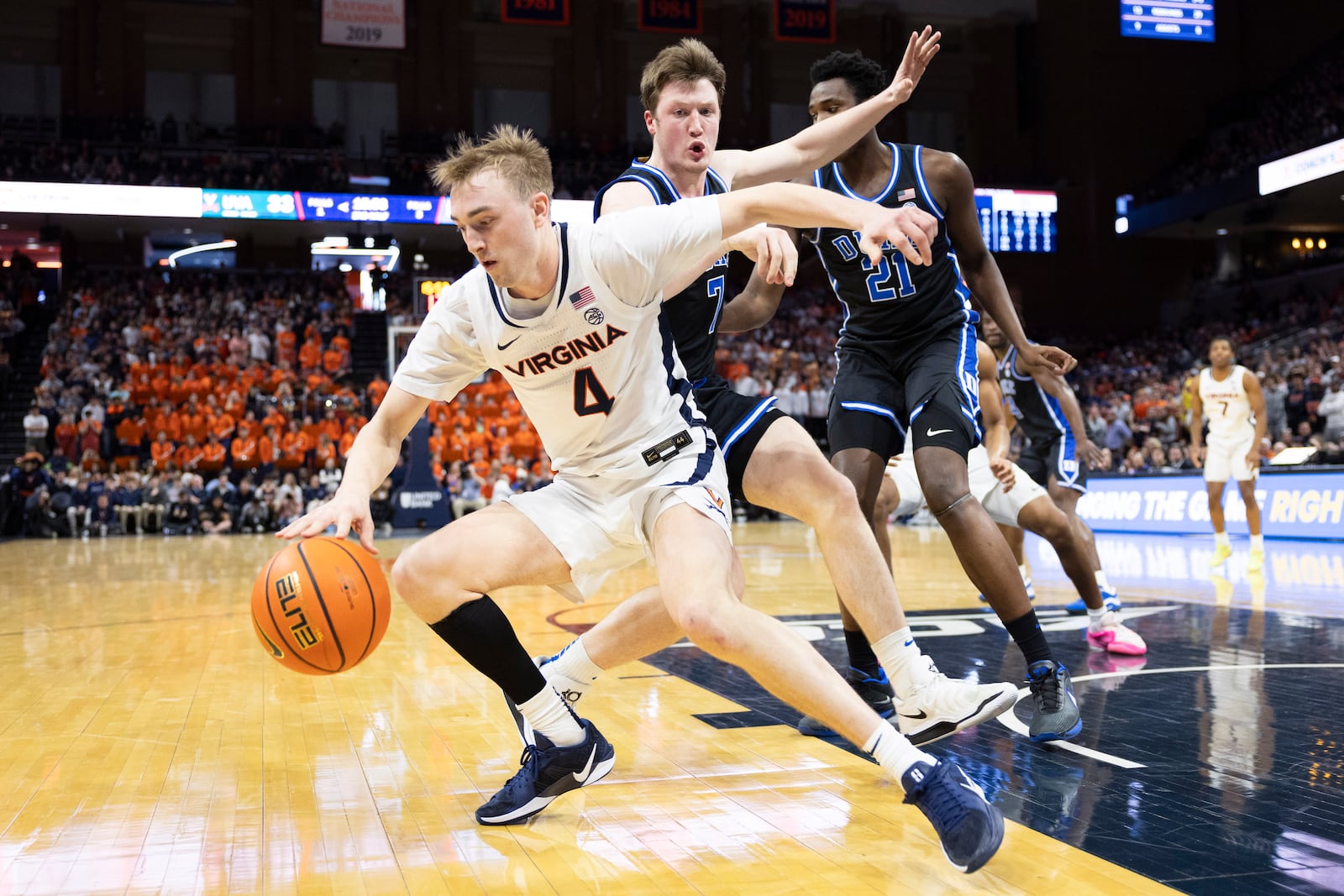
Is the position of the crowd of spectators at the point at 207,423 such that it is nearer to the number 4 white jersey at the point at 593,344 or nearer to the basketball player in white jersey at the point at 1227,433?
the basketball player in white jersey at the point at 1227,433

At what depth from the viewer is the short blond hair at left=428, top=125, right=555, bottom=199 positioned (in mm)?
3004

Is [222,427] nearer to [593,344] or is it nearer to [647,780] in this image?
[647,780]

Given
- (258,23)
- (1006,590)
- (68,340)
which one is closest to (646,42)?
(258,23)

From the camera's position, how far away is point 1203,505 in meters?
14.2

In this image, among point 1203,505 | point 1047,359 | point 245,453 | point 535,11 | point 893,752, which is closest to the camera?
point 893,752

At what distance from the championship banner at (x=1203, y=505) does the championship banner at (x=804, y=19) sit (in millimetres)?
14790

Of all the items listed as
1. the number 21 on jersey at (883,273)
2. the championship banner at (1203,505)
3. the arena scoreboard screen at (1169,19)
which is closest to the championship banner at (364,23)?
the arena scoreboard screen at (1169,19)

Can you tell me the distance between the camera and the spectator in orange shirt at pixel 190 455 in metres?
20.4

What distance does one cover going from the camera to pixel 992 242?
28.1 metres

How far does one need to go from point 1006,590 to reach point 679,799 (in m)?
1.45

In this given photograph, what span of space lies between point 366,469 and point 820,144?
1.97 meters

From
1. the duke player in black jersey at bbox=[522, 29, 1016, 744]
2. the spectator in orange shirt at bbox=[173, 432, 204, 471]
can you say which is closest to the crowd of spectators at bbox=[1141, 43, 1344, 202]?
the spectator in orange shirt at bbox=[173, 432, 204, 471]

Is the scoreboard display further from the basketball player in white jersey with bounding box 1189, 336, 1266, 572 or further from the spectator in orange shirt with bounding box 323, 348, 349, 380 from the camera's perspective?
the basketball player in white jersey with bounding box 1189, 336, 1266, 572

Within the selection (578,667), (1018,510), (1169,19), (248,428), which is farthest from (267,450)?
(1169,19)
